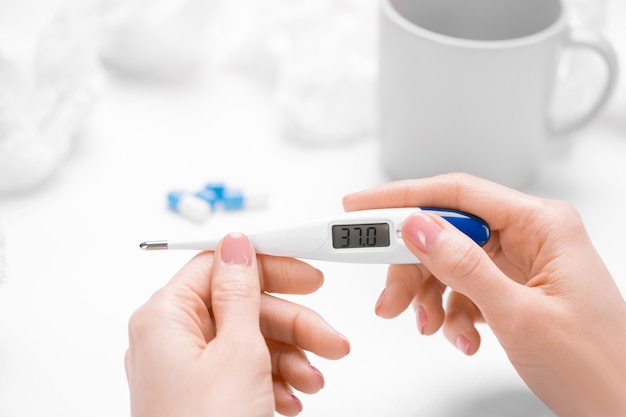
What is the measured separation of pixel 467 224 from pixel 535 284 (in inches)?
2.7

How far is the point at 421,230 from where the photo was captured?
2.04 feet

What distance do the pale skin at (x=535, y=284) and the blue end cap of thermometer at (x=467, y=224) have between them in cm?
2

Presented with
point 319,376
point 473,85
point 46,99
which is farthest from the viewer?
point 46,99

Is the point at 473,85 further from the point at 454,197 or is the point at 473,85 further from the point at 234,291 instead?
the point at 234,291

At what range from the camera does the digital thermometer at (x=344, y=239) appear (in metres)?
0.65

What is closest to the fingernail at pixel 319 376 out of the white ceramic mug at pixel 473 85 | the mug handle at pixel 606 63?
the white ceramic mug at pixel 473 85

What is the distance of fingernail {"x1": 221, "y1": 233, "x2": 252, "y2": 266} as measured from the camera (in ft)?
2.07

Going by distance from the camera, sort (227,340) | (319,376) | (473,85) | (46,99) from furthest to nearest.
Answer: (46,99)
(473,85)
(319,376)
(227,340)

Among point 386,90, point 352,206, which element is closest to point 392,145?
point 386,90

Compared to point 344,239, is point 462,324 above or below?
A: below

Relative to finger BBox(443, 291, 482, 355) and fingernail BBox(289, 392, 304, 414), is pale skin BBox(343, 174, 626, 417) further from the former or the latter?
fingernail BBox(289, 392, 304, 414)

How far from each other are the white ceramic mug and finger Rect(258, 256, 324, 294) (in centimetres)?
23

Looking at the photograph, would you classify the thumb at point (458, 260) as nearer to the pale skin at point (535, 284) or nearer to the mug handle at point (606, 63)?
the pale skin at point (535, 284)

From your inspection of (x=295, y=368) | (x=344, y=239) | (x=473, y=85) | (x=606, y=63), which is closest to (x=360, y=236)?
(x=344, y=239)
